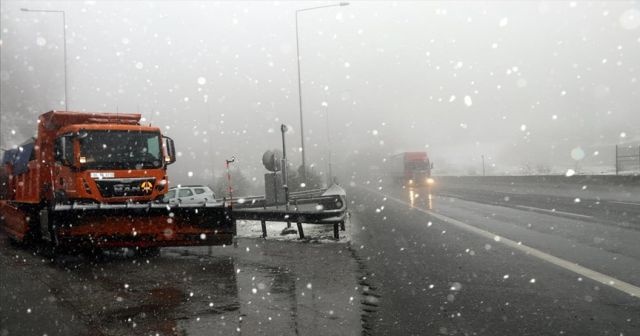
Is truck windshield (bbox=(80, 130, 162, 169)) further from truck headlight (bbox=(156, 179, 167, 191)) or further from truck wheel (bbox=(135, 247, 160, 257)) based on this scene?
truck wheel (bbox=(135, 247, 160, 257))

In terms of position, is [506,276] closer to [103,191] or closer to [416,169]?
[103,191]

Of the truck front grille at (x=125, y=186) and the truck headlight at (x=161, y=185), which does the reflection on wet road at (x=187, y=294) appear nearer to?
the truck front grille at (x=125, y=186)

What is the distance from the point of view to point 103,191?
10.6m

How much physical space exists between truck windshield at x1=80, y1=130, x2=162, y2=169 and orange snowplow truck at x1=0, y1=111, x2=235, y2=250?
0.02 m

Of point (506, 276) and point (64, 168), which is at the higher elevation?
point (64, 168)

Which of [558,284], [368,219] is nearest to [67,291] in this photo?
[558,284]

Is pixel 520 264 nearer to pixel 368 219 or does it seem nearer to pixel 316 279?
pixel 316 279

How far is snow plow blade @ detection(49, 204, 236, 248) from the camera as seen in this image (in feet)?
31.4

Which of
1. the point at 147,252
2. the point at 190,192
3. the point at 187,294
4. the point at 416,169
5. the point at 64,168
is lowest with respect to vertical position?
the point at 147,252

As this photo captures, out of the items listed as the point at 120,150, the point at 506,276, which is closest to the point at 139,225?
the point at 120,150

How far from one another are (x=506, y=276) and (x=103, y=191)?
25.3 ft

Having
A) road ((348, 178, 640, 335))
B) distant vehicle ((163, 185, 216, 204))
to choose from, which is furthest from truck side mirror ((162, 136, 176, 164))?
distant vehicle ((163, 185, 216, 204))

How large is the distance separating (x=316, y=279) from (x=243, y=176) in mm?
49006

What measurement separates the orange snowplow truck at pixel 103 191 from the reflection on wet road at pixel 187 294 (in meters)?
0.52
